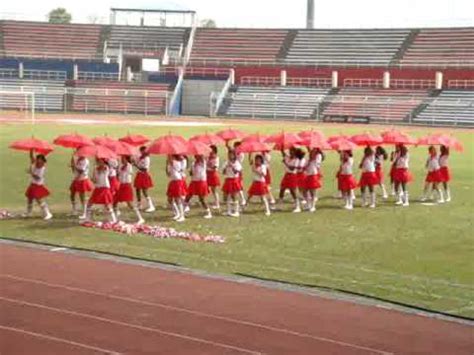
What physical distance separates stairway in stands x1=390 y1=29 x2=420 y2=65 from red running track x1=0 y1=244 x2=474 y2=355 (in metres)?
60.7

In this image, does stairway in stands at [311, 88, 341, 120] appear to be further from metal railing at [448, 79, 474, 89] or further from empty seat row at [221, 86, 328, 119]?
metal railing at [448, 79, 474, 89]

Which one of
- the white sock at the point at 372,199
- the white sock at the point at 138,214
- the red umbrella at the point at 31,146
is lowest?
the white sock at the point at 138,214

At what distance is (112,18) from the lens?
3396 inches

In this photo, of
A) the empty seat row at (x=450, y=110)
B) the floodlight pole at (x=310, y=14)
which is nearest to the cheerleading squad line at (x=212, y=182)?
the empty seat row at (x=450, y=110)

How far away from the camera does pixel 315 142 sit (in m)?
21.6

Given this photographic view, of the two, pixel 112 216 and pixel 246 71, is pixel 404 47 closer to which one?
pixel 246 71

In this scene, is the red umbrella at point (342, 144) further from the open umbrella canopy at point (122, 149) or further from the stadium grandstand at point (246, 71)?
the stadium grandstand at point (246, 71)

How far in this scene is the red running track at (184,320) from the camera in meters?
9.96

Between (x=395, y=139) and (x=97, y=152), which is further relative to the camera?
(x=395, y=139)

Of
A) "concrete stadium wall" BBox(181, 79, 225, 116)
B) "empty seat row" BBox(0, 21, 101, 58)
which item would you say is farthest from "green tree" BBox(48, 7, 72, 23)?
"concrete stadium wall" BBox(181, 79, 225, 116)

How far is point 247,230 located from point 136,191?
3628 millimetres

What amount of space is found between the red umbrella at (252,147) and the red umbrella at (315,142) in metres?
1.04

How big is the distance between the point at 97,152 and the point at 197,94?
56028 mm

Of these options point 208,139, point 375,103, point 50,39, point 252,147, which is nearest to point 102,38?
point 50,39
